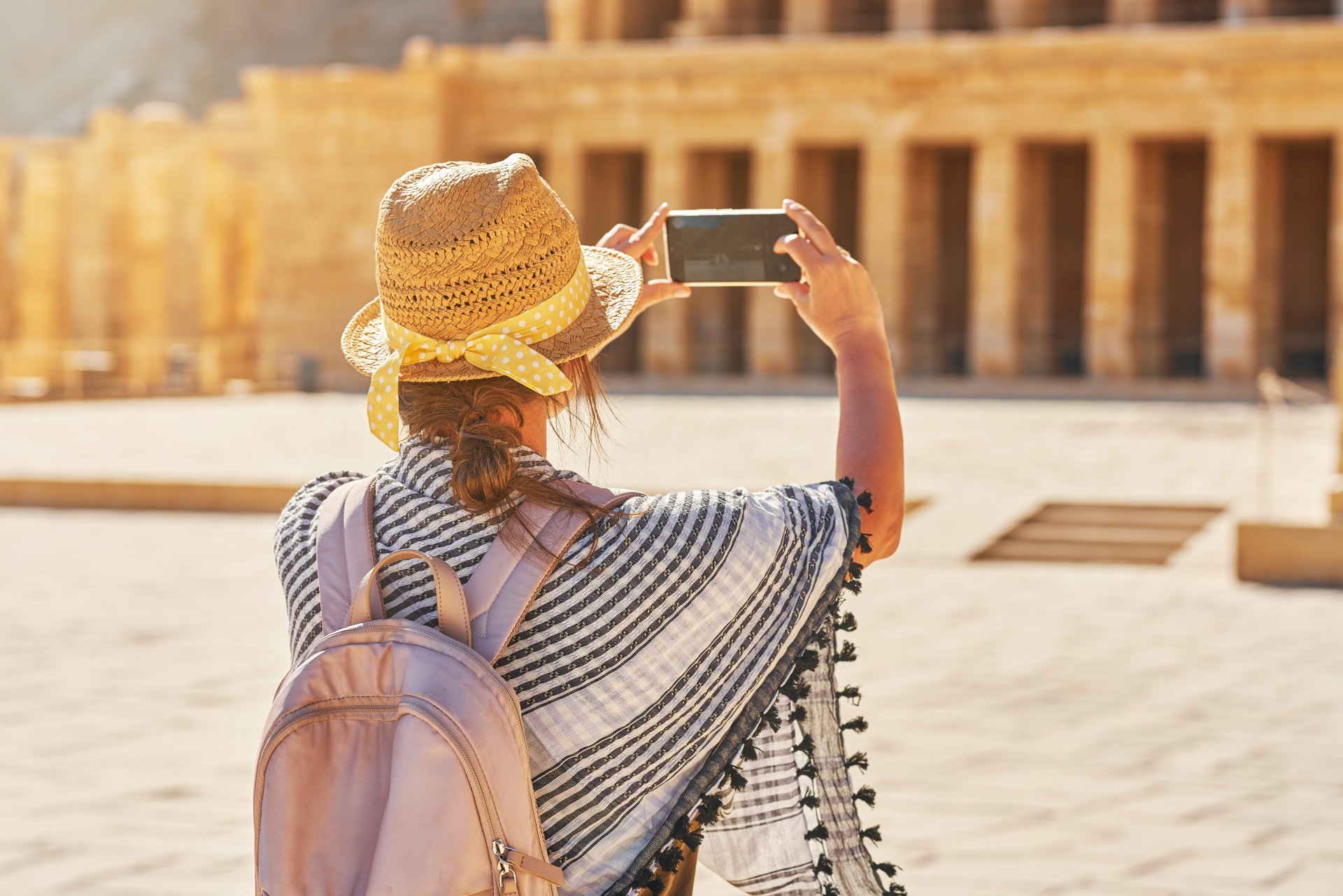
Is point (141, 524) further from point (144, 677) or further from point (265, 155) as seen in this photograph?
point (265, 155)

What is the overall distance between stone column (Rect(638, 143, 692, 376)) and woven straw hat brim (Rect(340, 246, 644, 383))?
1132 inches

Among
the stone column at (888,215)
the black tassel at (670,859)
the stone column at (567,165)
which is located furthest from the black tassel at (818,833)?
the stone column at (567,165)

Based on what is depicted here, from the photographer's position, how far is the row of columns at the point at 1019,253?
94.0 feet

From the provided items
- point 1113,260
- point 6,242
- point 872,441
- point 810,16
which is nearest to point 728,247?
point 872,441

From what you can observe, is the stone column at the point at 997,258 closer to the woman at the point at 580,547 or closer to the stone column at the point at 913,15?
the stone column at the point at 913,15

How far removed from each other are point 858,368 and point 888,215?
28.3 m

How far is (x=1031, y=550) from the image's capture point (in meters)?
12.2

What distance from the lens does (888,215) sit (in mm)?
30484

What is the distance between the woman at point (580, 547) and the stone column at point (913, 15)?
33.2 meters

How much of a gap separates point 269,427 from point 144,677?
13789 mm

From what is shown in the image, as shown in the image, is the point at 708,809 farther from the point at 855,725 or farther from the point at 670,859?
the point at 855,725

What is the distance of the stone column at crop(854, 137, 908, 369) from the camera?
30.3m

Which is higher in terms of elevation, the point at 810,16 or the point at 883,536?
the point at 810,16

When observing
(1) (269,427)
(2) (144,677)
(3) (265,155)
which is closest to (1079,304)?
(3) (265,155)
